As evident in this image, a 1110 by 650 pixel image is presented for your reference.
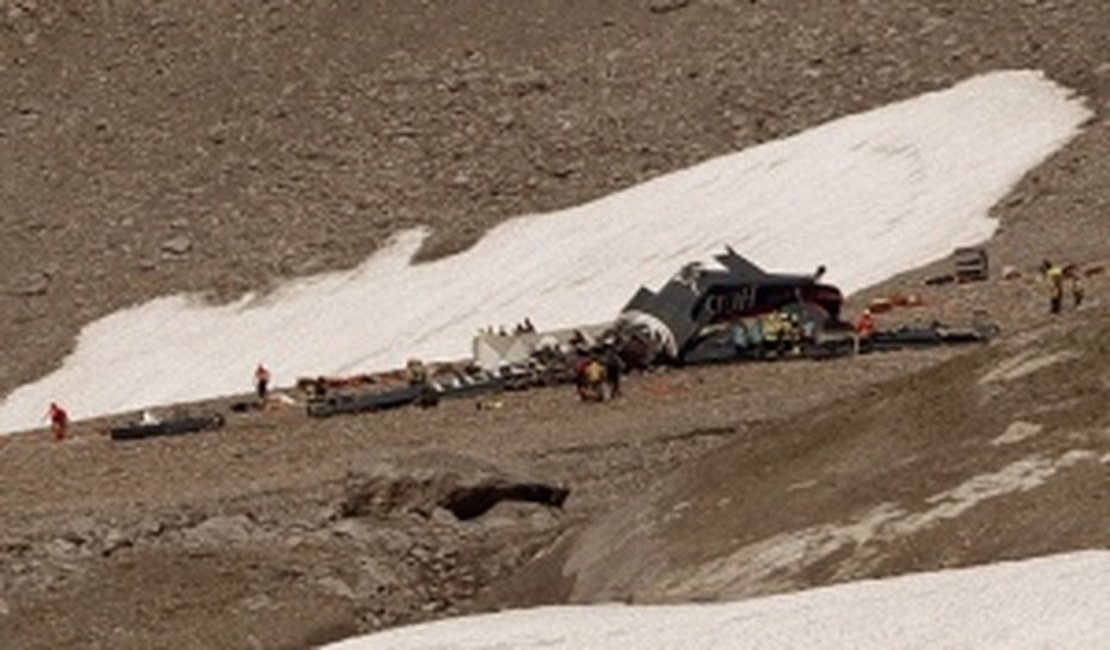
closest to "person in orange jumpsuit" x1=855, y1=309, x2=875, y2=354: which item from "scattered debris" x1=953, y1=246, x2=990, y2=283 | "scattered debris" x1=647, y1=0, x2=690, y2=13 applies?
"scattered debris" x1=953, y1=246, x2=990, y2=283

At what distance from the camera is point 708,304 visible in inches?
2080

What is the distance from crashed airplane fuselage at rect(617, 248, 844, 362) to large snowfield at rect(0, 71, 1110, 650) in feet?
25.0

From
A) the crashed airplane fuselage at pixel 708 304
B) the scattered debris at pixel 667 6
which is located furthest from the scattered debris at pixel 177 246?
the crashed airplane fuselage at pixel 708 304

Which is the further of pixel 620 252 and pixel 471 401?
pixel 620 252

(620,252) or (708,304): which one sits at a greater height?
(620,252)

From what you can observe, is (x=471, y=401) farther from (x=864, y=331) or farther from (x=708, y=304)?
(x=864, y=331)

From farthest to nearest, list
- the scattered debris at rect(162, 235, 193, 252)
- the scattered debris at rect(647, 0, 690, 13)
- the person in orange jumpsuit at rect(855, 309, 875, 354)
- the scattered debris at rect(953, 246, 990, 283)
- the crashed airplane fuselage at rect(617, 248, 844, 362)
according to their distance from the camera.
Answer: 1. the scattered debris at rect(647, 0, 690, 13)
2. the scattered debris at rect(162, 235, 193, 252)
3. the scattered debris at rect(953, 246, 990, 283)
4. the crashed airplane fuselage at rect(617, 248, 844, 362)
5. the person in orange jumpsuit at rect(855, 309, 875, 354)

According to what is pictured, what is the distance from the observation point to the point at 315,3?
284 ft

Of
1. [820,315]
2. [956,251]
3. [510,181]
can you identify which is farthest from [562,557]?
[510,181]

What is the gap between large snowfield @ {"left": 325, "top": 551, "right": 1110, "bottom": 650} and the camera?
88.6 feet

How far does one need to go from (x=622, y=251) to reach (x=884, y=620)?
40790mm

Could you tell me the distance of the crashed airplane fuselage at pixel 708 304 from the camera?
51.8 meters

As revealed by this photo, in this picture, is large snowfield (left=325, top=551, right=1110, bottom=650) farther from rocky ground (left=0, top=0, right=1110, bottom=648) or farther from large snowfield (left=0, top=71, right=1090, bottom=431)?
large snowfield (left=0, top=71, right=1090, bottom=431)

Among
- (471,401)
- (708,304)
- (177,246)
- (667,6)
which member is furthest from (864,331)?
(667,6)
